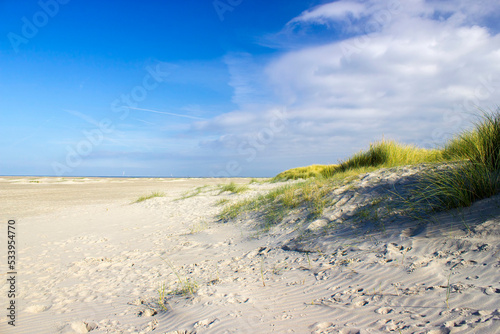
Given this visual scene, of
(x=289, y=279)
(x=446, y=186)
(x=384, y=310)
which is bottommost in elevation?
(x=384, y=310)

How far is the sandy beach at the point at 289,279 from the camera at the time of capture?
94.0 inches

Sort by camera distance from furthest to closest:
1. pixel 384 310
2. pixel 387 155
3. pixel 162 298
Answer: pixel 387 155
pixel 162 298
pixel 384 310

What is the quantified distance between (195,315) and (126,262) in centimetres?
279

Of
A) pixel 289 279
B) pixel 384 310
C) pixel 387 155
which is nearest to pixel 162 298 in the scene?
pixel 289 279

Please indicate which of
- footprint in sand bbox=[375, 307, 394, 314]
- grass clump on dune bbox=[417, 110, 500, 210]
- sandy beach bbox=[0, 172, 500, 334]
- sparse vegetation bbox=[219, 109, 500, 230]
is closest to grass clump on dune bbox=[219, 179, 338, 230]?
sparse vegetation bbox=[219, 109, 500, 230]

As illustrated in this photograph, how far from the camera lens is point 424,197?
175 inches

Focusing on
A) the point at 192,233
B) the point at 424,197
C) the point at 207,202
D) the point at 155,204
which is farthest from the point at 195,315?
the point at 155,204

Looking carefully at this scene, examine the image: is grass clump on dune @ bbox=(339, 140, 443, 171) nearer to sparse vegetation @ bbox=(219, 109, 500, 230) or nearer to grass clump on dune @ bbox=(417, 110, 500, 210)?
sparse vegetation @ bbox=(219, 109, 500, 230)

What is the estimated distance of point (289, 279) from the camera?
3.43 meters

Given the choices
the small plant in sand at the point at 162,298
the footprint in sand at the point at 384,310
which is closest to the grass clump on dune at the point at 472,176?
the footprint in sand at the point at 384,310

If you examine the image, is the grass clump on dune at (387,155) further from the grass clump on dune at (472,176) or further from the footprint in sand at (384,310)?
the footprint in sand at (384,310)

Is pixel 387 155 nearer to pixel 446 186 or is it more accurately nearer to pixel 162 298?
pixel 446 186

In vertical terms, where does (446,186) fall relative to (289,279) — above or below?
above

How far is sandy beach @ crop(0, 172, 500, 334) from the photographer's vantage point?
2389mm
